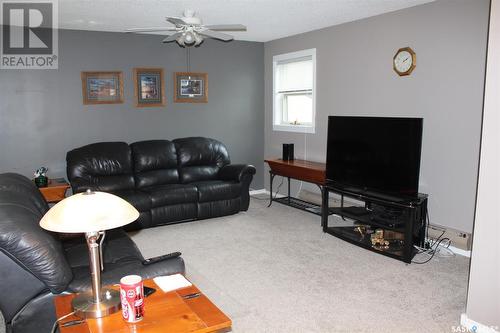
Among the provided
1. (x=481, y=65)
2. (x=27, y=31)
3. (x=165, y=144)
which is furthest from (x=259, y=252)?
(x=27, y=31)

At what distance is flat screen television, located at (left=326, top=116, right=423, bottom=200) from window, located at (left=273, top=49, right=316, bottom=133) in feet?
4.05

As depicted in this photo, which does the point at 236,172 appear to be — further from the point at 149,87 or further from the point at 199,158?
the point at 149,87

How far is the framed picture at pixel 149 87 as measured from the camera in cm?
582

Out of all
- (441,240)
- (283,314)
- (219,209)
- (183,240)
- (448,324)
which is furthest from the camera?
(219,209)

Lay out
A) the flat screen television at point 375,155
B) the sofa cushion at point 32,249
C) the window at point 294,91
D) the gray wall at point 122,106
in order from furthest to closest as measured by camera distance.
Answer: the window at point 294,91 → the gray wall at point 122,106 → the flat screen television at point 375,155 → the sofa cushion at point 32,249

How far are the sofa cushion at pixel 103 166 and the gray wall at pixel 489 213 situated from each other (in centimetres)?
402

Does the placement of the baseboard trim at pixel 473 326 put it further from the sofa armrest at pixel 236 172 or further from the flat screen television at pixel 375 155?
the sofa armrest at pixel 236 172

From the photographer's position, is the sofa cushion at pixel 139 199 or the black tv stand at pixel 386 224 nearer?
the black tv stand at pixel 386 224

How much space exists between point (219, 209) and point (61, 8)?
9.65ft

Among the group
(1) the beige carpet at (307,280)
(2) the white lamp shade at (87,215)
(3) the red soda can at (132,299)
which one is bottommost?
(1) the beige carpet at (307,280)

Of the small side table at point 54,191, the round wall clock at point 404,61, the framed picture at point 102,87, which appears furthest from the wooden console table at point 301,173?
the small side table at point 54,191

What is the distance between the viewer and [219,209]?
5.42 meters

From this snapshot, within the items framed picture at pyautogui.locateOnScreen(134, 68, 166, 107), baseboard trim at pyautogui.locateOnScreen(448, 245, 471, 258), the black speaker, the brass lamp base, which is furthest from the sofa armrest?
the brass lamp base

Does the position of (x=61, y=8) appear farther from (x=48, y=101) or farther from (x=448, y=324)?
(x=448, y=324)
